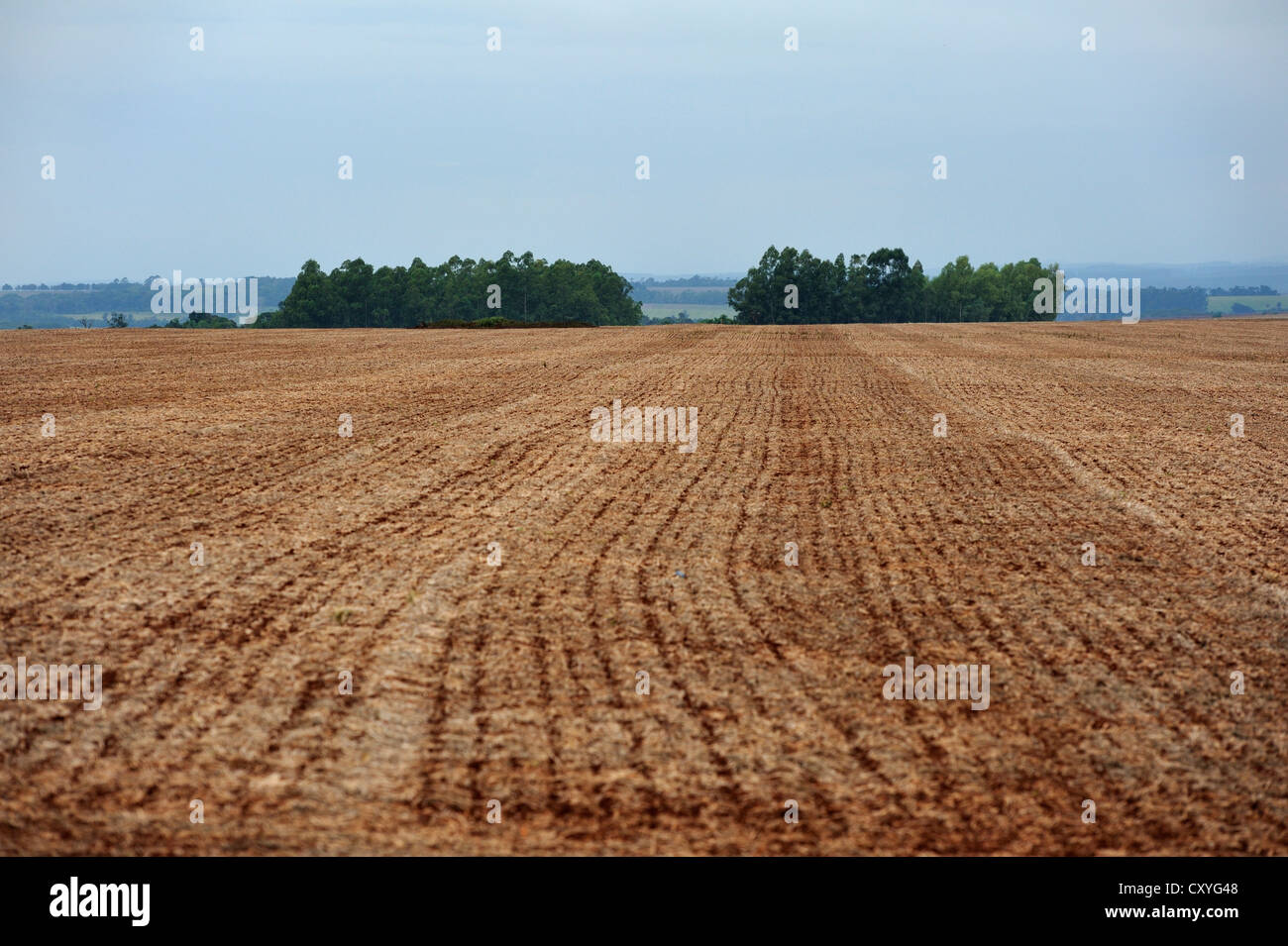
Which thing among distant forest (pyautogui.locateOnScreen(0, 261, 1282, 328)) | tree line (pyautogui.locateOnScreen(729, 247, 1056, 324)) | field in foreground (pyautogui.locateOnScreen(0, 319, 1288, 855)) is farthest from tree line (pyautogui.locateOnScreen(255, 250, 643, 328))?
field in foreground (pyautogui.locateOnScreen(0, 319, 1288, 855))

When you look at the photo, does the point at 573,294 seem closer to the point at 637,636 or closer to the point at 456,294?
the point at 456,294

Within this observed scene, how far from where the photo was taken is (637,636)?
358 inches

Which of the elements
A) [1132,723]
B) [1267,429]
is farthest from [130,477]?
[1267,429]

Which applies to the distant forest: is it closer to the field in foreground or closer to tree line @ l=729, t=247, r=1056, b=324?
Result: tree line @ l=729, t=247, r=1056, b=324

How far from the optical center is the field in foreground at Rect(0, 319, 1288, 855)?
6176 millimetres

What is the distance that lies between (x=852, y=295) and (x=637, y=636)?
462ft

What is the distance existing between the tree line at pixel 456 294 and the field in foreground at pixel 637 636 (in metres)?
112

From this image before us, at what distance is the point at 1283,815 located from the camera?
6.30 metres

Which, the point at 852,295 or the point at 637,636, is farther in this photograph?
the point at 852,295

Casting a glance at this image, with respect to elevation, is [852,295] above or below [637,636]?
above

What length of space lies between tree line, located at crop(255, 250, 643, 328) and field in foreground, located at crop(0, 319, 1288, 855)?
11175 centimetres

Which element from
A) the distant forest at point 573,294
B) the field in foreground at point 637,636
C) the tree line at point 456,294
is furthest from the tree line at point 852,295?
the field in foreground at point 637,636

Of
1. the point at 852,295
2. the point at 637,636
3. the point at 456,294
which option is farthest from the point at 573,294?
the point at 637,636
